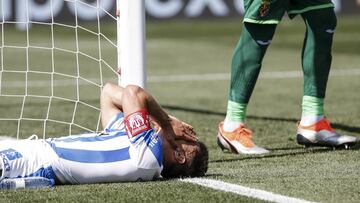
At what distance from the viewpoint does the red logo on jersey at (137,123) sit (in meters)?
5.00

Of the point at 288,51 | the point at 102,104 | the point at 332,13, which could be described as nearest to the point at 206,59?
the point at 288,51

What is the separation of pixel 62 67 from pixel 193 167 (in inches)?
349

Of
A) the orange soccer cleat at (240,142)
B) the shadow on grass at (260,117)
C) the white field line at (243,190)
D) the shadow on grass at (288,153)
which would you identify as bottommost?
the shadow on grass at (260,117)

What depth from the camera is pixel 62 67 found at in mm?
13812

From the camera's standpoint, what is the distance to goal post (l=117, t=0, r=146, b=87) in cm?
589

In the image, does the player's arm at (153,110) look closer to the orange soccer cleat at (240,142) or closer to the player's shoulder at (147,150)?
the player's shoulder at (147,150)

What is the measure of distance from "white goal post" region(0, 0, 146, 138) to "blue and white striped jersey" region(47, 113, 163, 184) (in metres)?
0.94

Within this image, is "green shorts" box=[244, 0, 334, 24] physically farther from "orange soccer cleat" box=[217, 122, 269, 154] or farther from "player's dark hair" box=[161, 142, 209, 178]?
"player's dark hair" box=[161, 142, 209, 178]

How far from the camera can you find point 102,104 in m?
5.50

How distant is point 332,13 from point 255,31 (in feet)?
1.81

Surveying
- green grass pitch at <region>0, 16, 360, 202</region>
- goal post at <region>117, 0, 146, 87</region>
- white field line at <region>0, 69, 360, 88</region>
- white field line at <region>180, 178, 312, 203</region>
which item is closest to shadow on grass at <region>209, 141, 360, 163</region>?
green grass pitch at <region>0, 16, 360, 202</region>

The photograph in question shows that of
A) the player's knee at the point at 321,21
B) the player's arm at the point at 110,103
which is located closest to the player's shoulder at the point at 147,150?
the player's arm at the point at 110,103

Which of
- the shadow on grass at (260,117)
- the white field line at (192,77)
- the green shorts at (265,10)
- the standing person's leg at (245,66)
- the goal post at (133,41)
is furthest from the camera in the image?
the white field line at (192,77)

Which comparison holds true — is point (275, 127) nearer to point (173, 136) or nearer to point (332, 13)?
point (332, 13)
